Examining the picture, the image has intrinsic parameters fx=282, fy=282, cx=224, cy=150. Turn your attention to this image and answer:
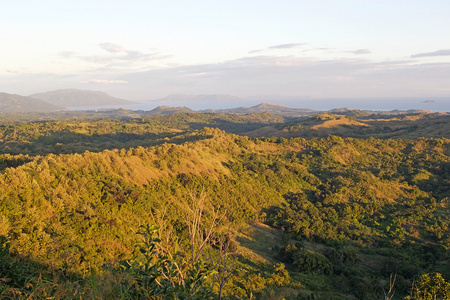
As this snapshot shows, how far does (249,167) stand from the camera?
104ft

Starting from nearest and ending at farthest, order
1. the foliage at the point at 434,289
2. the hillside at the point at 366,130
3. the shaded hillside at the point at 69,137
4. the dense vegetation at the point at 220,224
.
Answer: the dense vegetation at the point at 220,224
the foliage at the point at 434,289
the shaded hillside at the point at 69,137
the hillside at the point at 366,130

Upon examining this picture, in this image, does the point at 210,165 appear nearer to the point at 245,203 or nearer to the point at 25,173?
the point at 245,203

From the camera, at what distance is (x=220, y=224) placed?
64.2ft

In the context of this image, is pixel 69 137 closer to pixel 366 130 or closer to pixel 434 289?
pixel 434 289

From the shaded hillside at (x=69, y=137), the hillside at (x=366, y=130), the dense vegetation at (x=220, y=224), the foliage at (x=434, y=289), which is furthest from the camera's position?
the hillside at (x=366, y=130)

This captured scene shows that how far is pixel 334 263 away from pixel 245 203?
9081 millimetres

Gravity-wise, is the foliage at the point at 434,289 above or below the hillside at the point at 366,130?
below

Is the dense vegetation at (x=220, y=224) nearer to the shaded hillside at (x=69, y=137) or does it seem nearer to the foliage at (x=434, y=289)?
the foliage at (x=434, y=289)

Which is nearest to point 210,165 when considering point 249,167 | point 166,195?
point 249,167

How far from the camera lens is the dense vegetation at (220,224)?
400 cm

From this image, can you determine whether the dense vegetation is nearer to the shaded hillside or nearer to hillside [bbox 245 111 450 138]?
the shaded hillside

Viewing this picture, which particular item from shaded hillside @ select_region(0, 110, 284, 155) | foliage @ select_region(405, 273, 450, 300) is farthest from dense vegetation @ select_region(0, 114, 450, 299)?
shaded hillside @ select_region(0, 110, 284, 155)

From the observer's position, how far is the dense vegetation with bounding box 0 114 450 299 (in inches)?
157

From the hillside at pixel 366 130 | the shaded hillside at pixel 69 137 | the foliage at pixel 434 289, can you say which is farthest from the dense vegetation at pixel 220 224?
the hillside at pixel 366 130
